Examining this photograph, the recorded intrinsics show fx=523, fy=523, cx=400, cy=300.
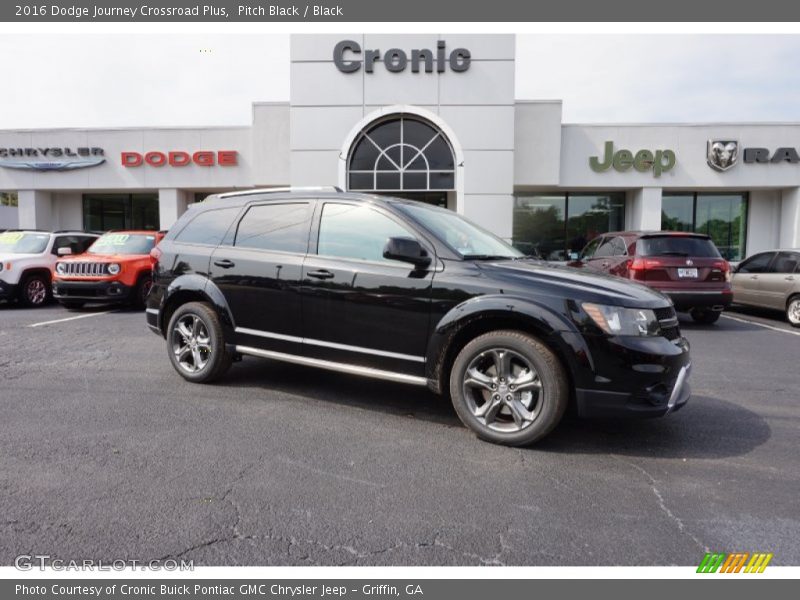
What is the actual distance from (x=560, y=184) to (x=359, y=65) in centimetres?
829

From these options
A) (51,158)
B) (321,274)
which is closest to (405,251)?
(321,274)

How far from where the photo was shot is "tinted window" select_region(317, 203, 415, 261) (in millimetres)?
4359

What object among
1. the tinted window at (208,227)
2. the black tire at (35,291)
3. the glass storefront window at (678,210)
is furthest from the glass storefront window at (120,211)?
the glass storefront window at (678,210)

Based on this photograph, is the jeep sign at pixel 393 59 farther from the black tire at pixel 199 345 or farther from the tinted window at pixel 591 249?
the black tire at pixel 199 345

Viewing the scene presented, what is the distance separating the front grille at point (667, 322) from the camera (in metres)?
3.75

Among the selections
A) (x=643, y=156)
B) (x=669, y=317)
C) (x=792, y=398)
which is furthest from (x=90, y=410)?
(x=643, y=156)

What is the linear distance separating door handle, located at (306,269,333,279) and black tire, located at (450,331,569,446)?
1.31m

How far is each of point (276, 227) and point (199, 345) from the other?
1.47 metres

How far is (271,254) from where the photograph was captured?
4.86 metres

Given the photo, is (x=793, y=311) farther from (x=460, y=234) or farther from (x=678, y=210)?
(x=678, y=210)

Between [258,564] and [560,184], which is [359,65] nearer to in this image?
[560,184]

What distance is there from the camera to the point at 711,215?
2084cm

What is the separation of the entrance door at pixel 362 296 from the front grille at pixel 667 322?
1663mm

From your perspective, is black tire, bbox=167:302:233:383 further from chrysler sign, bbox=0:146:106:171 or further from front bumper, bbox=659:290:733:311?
chrysler sign, bbox=0:146:106:171
